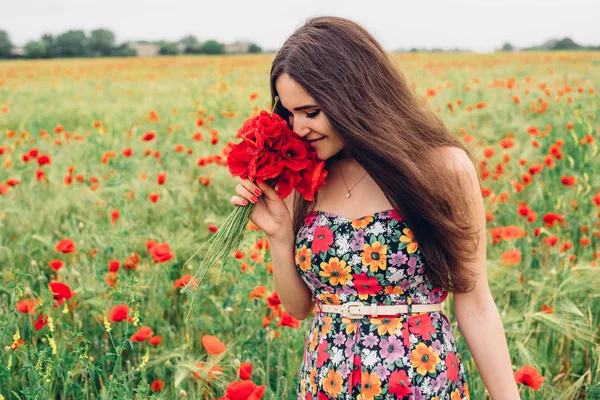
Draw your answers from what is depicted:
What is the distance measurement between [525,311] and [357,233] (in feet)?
3.65

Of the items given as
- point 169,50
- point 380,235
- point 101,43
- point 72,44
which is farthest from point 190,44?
point 380,235

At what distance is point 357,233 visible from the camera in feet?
4.54

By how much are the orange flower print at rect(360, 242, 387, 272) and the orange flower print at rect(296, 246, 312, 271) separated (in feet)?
0.46

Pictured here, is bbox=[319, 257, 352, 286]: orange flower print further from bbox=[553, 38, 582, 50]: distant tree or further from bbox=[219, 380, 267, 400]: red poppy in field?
bbox=[553, 38, 582, 50]: distant tree

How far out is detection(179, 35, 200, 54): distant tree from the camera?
143 feet

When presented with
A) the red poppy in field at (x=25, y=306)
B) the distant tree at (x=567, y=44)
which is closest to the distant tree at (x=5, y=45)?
the distant tree at (x=567, y=44)

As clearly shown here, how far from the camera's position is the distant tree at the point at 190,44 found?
43.7m

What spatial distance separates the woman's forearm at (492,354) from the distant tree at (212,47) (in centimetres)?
4192

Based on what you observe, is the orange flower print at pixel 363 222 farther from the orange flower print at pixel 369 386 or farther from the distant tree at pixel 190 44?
the distant tree at pixel 190 44

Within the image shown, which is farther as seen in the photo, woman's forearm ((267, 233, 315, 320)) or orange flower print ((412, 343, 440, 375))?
woman's forearm ((267, 233, 315, 320))

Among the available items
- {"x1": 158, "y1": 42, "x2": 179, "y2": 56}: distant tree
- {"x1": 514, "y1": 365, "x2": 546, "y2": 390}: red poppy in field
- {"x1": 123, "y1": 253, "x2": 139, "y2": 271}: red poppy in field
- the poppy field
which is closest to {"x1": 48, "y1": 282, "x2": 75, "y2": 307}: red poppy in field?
the poppy field

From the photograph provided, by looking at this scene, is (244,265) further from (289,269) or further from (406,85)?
(406,85)

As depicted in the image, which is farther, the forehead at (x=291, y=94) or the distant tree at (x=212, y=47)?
the distant tree at (x=212, y=47)

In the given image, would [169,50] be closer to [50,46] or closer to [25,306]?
[50,46]
